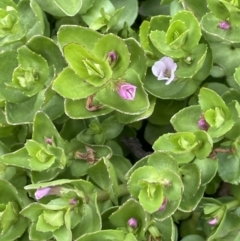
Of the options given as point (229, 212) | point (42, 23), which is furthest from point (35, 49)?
point (229, 212)

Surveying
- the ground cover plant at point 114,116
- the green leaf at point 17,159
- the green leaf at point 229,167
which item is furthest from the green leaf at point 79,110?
the green leaf at point 229,167

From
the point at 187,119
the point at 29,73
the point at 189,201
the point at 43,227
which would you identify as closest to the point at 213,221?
the point at 189,201

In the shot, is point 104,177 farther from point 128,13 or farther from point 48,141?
point 128,13

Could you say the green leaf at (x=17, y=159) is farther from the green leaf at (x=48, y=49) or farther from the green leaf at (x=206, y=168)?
the green leaf at (x=206, y=168)

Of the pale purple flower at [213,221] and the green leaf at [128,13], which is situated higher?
the green leaf at [128,13]

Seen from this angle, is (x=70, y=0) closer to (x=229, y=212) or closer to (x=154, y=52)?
(x=154, y=52)

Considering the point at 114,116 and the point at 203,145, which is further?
the point at 114,116

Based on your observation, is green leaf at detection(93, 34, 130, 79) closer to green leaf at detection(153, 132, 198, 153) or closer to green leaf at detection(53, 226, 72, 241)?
green leaf at detection(153, 132, 198, 153)

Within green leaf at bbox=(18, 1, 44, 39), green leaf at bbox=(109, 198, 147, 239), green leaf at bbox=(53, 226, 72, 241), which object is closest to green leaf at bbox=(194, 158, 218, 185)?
green leaf at bbox=(109, 198, 147, 239)
